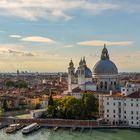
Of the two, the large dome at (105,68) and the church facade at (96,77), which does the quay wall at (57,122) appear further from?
the large dome at (105,68)

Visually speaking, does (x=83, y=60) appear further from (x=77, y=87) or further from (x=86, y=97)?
(x=86, y=97)

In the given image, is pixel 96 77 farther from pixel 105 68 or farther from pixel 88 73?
pixel 105 68

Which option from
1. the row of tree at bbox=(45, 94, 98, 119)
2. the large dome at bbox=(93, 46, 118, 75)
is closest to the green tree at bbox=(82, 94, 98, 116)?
the row of tree at bbox=(45, 94, 98, 119)

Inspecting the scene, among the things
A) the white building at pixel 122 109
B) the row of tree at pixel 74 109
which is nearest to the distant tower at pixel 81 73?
the row of tree at pixel 74 109

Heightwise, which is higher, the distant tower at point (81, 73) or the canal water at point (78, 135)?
the distant tower at point (81, 73)

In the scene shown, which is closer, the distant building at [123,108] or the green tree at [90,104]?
the distant building at [123,108]

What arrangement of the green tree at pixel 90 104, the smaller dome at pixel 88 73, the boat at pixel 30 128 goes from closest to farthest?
the boat at pixel 30 128
the green tree at pixel 90 104
the smaller dome at pixel 88 73

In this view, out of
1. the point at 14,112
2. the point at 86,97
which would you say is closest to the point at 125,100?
the point at 86,97
